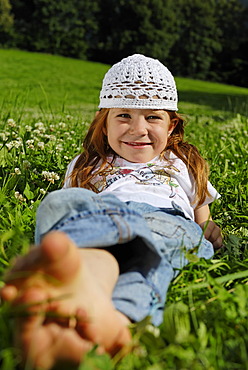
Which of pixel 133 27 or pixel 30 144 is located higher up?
pixel 30 144

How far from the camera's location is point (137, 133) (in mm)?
2684

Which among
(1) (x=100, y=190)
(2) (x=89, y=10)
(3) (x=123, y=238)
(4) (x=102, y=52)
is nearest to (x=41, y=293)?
(3) (x=123, y=238)

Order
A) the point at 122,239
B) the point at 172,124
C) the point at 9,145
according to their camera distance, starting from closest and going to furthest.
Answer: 1. the point at 122,239
2. the point at 172,124
3. the point at 9,145

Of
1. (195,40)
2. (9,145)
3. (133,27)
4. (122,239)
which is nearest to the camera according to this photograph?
(122,239)

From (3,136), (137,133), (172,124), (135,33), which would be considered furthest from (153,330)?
(135,33)

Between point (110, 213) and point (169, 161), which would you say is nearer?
point (110, 213)

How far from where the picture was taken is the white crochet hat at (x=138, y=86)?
2.67 m

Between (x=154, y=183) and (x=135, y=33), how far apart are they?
53723 mm

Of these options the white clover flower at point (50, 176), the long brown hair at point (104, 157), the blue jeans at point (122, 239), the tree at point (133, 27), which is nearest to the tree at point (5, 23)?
the tree at point (133, 27)

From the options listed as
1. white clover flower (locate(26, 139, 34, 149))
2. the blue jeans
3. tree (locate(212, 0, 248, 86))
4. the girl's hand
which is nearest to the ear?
the girl's hand

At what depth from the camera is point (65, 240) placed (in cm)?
127

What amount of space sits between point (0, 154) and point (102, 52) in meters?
50.3

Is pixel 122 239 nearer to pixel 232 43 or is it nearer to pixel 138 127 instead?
pixel 138 127

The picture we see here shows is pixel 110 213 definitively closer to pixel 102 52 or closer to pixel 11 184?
pixel 11 184
